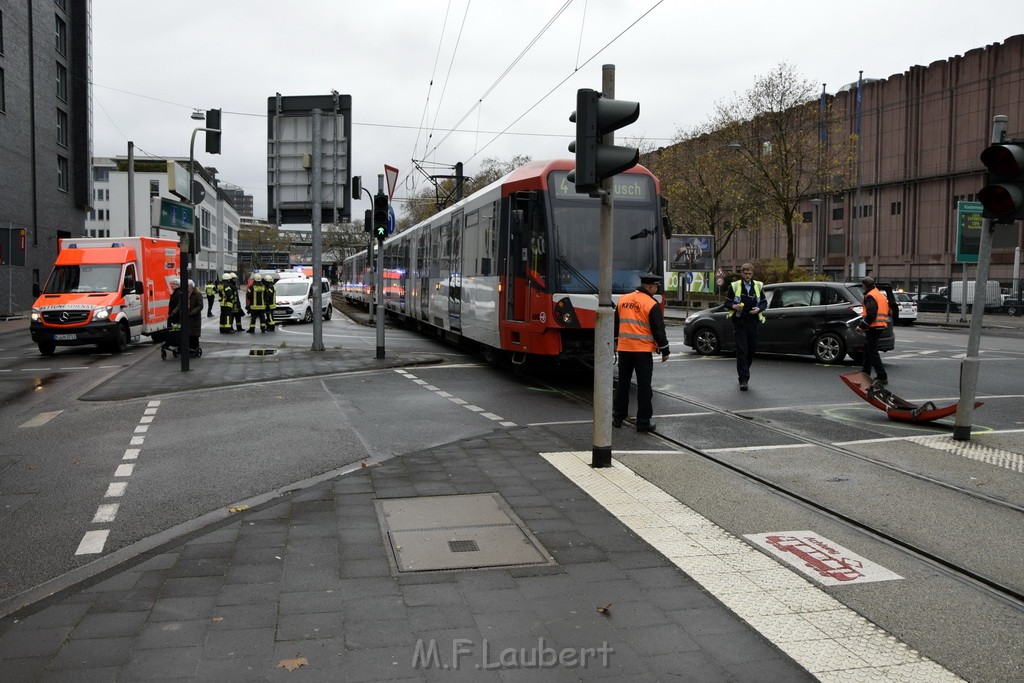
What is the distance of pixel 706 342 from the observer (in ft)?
63.4

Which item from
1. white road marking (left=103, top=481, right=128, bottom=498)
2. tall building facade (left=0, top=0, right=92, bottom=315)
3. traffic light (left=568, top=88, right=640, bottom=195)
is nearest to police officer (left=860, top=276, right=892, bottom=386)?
traffic light (left=568, top=88, right=640, bottom=195)

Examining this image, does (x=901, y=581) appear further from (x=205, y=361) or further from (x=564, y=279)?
(x=205, y=361)

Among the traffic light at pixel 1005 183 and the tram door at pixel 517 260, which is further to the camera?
the tram door at pixel 517 260

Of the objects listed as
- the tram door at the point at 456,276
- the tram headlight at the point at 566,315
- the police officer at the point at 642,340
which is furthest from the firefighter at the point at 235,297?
the police officer at the point at 642,340

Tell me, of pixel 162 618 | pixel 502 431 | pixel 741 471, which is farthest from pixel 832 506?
pixel 162 618

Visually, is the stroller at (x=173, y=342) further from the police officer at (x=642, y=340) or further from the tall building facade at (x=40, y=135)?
the tall building facade at (x=40, y=135)

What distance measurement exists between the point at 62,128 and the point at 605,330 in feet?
162

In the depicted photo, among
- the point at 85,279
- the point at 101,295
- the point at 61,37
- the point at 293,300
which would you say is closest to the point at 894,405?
the point at 101,295

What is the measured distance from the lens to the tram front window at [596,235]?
43.9 ft

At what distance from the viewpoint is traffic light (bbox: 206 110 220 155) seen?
23.9 metres

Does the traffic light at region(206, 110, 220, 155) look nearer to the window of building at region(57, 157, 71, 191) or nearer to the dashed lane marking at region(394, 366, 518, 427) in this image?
the dashed lane marking at region(394, 366, 518, 427)

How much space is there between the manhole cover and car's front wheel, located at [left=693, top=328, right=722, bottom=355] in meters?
13.4

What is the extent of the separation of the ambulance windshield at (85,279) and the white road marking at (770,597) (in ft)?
58.0

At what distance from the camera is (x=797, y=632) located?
4168mm
